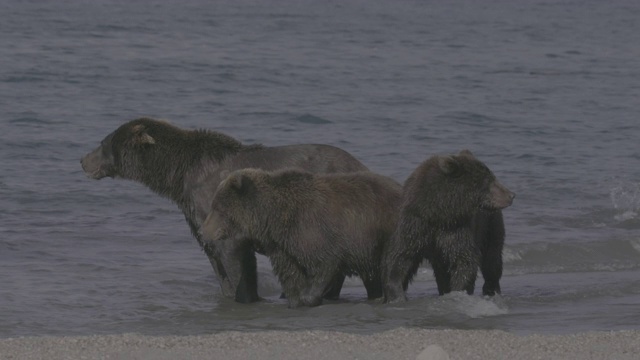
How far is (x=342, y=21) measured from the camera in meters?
41.5

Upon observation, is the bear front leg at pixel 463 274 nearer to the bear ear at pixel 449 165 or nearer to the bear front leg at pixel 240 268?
the bear ear at pixel 449 165

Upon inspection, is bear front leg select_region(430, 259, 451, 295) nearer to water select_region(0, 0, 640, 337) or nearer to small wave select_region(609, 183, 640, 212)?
water select_region(0, 0, 640, 337)

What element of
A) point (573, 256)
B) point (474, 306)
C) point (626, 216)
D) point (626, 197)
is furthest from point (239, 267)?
point (626, 197)

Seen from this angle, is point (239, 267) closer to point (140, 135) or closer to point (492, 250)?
point (140, 135)

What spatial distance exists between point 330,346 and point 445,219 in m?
1.96

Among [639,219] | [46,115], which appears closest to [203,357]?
[639,219]

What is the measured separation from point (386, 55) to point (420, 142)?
11.8 metres

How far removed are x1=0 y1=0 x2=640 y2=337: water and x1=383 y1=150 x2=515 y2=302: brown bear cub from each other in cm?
25

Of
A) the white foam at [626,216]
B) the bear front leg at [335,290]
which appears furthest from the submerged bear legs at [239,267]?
the white foam at [626,216]

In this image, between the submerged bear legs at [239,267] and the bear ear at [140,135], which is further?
the bear ear at [140,135]

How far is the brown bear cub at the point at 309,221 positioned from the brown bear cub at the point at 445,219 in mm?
244

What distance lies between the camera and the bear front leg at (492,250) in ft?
38.9

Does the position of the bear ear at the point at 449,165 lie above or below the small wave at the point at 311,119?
above

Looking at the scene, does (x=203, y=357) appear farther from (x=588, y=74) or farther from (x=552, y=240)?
(x=588, y=74)
